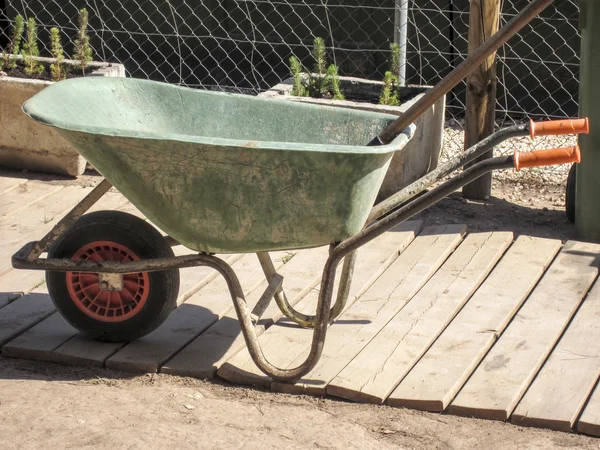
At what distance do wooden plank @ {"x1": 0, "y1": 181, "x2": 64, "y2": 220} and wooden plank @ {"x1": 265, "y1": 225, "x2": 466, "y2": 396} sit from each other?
1820mm

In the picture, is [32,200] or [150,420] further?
[32,200]

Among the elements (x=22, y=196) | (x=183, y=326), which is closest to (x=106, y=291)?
(x=183, y=326)

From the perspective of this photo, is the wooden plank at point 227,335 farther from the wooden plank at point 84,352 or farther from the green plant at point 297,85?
the green plant at point 297,85

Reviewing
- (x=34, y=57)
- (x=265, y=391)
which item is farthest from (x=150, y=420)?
(x=34, y=57)

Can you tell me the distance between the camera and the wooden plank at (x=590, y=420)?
2.96m

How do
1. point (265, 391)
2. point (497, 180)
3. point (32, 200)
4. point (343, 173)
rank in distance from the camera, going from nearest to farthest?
1. point (343, 173)
2. point (265, 391)
3. point (32, 200)
4. point (497, 180)

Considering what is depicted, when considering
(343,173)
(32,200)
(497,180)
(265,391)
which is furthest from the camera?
(497,180)

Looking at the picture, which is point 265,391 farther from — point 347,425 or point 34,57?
point 34,57

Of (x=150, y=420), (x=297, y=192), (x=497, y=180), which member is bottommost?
(x=150, y=420)

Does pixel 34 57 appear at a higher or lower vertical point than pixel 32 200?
higher

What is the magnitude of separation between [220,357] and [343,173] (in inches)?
34.2

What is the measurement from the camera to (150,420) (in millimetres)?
3090

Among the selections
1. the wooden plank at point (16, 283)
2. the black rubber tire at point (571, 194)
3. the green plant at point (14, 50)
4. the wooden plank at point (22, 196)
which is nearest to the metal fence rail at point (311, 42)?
the green plant at point (14, 50)

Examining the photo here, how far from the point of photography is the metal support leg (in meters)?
3.54
